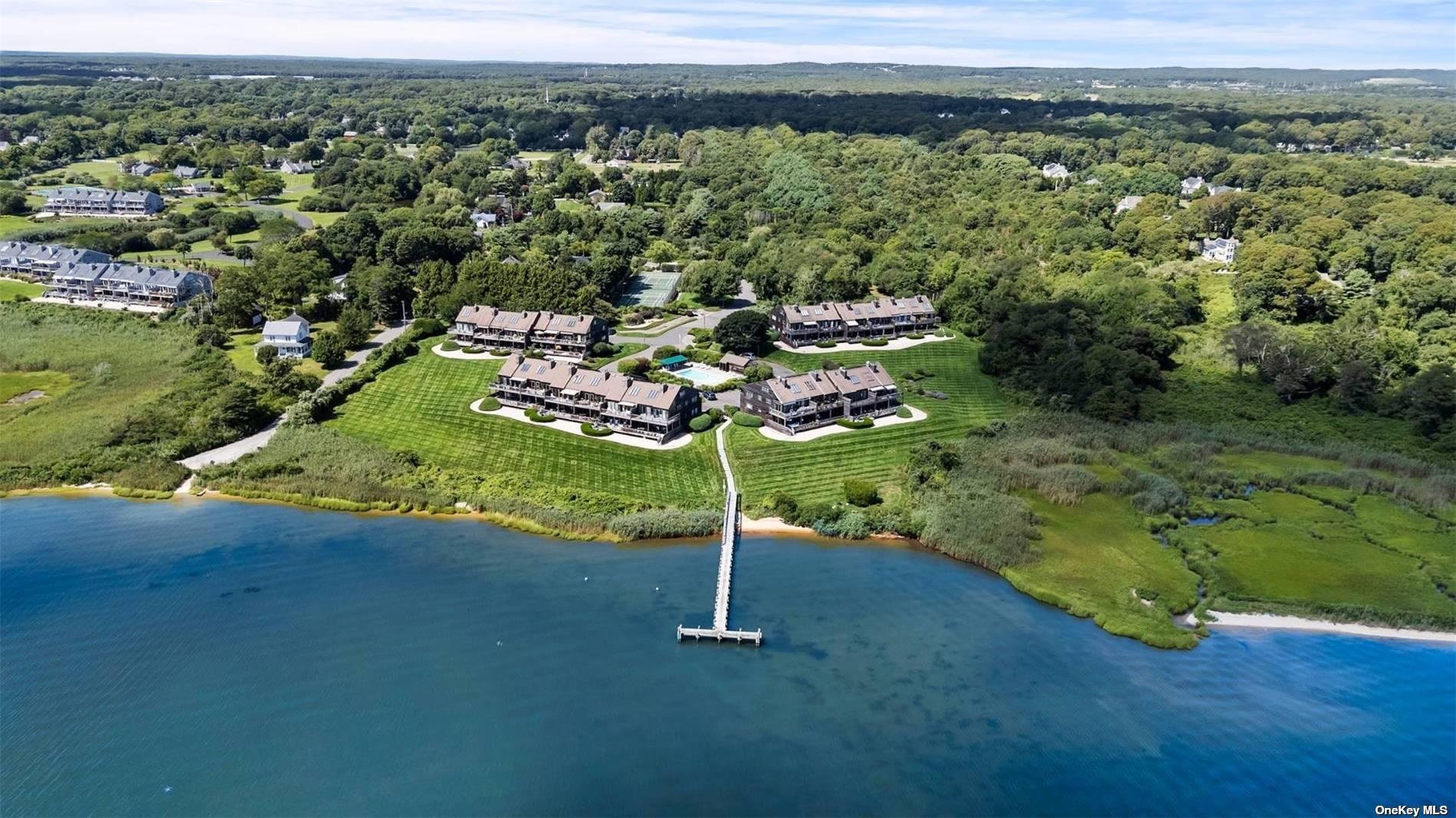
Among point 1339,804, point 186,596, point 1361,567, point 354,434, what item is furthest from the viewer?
point 354,434

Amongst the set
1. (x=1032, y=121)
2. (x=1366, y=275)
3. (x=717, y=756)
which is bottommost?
(x=717, y=756)

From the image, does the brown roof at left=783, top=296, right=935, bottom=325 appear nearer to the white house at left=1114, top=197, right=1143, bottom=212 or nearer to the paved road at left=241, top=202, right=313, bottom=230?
the white house at left=1114, top=197, right=1143, bottom=212

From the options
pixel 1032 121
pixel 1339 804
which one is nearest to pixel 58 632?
pixel 1339 804

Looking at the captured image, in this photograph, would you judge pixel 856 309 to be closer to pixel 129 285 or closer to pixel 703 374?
pixel 703 374

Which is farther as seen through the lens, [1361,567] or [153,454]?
[153,454]

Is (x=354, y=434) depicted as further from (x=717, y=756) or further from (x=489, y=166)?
(x=489, y=166)

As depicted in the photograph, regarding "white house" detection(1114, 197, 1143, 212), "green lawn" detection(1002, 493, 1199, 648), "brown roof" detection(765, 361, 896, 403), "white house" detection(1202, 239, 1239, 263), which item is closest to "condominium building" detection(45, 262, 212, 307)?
"brown roof" detection(765, 361, 896, 403)

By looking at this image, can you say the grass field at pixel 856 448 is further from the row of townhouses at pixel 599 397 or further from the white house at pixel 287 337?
the white house at pixel 287 337

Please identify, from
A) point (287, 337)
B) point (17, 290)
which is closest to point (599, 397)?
point (287, 337)
